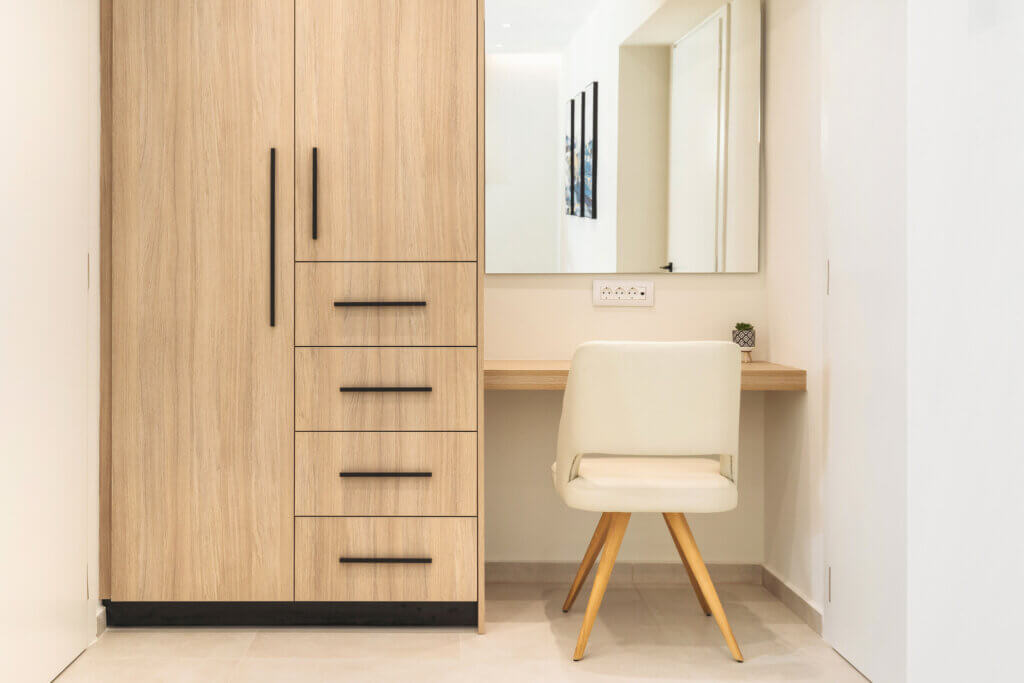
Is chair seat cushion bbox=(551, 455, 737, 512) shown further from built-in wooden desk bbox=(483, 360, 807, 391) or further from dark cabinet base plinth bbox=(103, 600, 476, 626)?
dark cabinet base plinth bbox=(103, 600, 476, 626)

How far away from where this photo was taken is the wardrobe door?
7.38 ft

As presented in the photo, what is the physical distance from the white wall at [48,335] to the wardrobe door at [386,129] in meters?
0.57

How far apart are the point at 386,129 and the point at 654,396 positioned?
1.06 meters

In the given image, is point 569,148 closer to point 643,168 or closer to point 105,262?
point 643,168

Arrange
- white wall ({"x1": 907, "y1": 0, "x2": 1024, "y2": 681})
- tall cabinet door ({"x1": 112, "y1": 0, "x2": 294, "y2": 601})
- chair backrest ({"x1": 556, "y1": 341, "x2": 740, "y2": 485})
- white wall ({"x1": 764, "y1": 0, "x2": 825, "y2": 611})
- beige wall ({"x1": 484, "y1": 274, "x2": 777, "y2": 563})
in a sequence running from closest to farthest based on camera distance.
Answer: white wall ({"x1": 907, "y1": 0, "x2": 1024, "y2": 681}) → chair backrest ({"x1": 556, "y1": 341, "x2": 740, "y2": 485}) → tall cabinet door ({"x1": 112, "y1": 0, "x2": 294, "y2": 601}) → white wall ({"x1": 764, "y1": 0, "x2": 825, "y2": 611}) → beige wall ({"x1": 484, "y1": 274, "x2": 777, "y2": 563})

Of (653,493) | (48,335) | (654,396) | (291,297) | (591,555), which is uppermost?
(291,297)

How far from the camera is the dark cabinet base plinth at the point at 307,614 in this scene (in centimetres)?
232

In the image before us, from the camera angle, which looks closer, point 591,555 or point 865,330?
point 865,330

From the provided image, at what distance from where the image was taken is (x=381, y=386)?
2279mm

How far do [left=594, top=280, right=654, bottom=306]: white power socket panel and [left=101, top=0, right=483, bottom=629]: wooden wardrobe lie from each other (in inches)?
26.2

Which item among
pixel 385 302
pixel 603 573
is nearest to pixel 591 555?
pixel 603 573

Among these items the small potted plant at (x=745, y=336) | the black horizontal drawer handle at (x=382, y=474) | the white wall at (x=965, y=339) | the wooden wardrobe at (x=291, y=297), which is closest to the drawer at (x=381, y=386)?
the wooden wardrobe at (x=291, y=297)

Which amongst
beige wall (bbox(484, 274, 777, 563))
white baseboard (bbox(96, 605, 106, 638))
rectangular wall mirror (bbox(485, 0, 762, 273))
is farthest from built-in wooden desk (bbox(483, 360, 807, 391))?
white baseboard (bbox(96, 605, 106, 638))

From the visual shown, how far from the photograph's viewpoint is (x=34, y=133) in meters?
1.90
